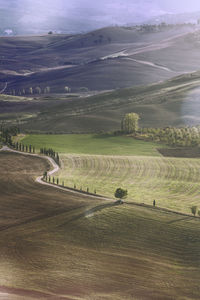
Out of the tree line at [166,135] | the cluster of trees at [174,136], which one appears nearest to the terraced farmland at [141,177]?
the cluster of trees at [174,136]

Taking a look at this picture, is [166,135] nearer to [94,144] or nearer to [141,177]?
[94,144]

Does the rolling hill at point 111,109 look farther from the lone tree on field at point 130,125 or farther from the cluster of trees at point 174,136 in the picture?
the cluster of trees at point 174,136

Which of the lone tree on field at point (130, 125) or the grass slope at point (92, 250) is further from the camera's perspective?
the lone tree on field at point (130, 125)

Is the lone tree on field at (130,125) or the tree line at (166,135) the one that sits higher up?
the lone tree on field at (130,125)

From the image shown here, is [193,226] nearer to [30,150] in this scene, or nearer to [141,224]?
[141,224]

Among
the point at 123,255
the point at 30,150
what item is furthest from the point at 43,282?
the point at 30,150

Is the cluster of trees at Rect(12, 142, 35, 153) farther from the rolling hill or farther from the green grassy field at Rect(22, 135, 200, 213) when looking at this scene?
the rolling hill

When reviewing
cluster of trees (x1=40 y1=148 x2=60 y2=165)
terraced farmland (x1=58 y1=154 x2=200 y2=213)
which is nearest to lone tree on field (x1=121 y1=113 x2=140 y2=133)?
terraced farmland (x1=58 y1=154 x2=200 y2=213)
